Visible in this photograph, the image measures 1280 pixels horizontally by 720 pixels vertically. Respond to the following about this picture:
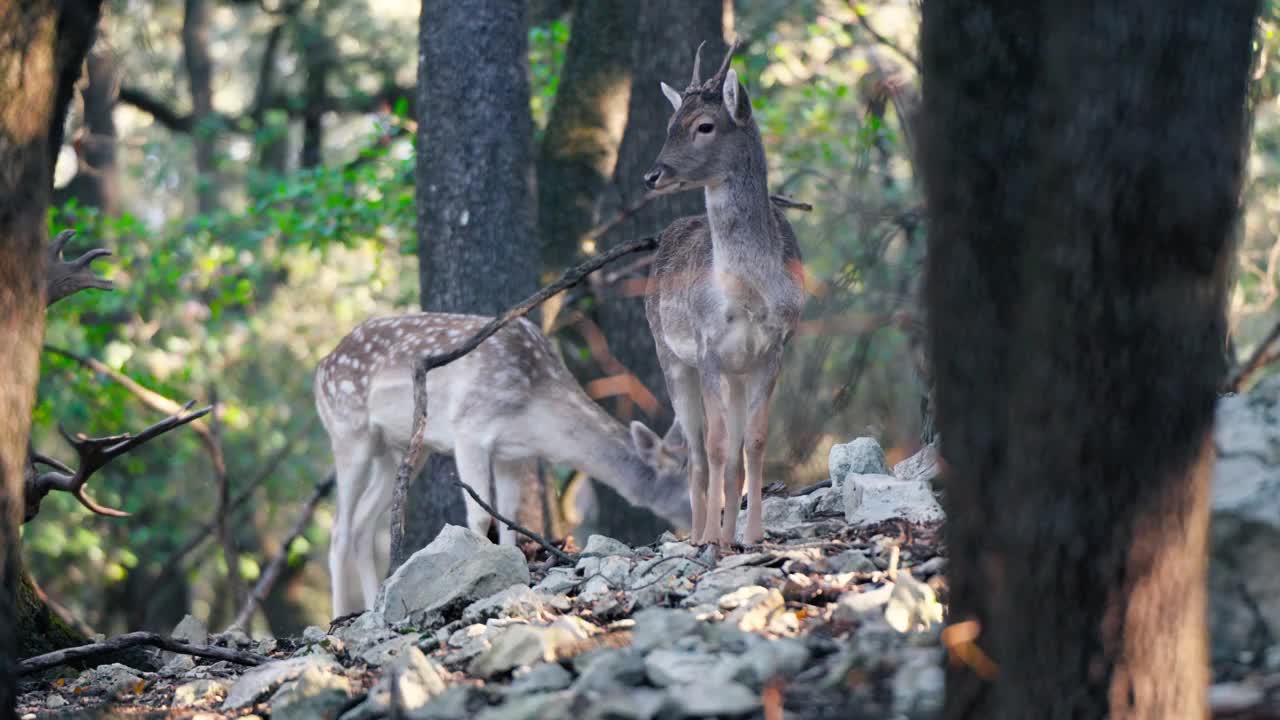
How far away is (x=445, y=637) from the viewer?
5.25 m

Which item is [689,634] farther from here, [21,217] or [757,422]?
[757,422]

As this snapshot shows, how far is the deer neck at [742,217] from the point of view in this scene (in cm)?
681

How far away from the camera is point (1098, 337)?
3.20m

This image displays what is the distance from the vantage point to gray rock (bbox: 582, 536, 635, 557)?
6.56m

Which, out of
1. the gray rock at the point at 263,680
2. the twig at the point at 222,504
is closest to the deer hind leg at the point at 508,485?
the twig at the point at 222,504

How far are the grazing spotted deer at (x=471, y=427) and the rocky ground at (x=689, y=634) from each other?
3010 mm

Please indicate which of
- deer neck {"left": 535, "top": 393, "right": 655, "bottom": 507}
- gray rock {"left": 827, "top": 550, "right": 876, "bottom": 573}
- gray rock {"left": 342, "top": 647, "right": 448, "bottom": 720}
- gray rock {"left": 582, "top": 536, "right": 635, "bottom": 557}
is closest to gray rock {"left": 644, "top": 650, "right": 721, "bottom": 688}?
gray rock {"left": 342, "top": 647, "right": 448, "bottom": 720}

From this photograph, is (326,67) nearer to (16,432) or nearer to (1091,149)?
(16,432)

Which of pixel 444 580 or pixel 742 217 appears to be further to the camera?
pixel 742 217

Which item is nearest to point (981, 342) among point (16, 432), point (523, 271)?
point (16, 432)

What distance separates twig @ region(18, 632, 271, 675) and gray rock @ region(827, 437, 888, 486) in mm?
2643

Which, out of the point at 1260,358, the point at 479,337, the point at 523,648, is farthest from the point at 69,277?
the point at 1260,358

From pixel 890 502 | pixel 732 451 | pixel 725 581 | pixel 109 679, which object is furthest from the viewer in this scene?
pixel 732 451

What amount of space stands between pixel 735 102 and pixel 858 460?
1682 millimetres
